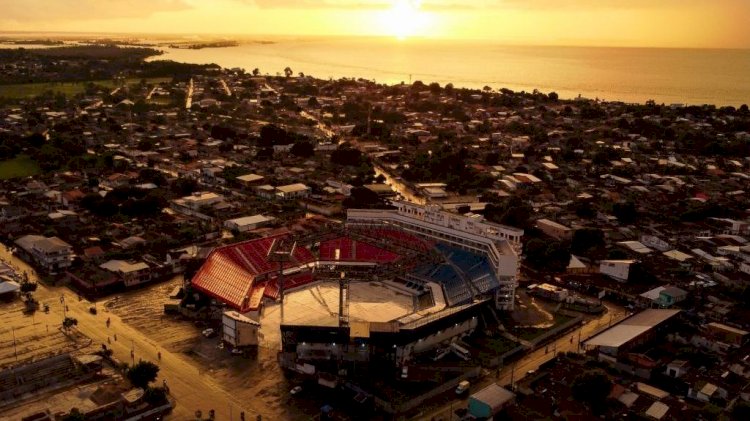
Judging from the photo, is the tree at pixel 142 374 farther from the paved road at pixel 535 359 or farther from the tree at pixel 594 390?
the tree at pixel 594 390

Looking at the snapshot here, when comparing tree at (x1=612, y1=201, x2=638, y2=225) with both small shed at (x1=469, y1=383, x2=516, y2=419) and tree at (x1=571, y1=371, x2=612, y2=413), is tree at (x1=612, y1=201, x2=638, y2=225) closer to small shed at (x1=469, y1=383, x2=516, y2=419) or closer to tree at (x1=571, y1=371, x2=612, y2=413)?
tree at (x1=571, y1=371, x2=612, y2=413)

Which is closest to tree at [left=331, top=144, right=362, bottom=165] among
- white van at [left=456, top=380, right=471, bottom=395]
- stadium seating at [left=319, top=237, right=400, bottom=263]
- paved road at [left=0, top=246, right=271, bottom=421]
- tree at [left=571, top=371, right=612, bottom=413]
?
stadium seating at [left=319, top=237, right=400, bottom=263]

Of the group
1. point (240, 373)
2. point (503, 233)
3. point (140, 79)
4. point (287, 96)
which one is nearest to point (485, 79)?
point (287, 96)

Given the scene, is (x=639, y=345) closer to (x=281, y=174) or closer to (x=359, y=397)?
(x=359, y=397)

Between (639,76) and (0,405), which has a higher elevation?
(639,76)

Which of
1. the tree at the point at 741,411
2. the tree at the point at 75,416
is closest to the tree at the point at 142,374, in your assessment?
the tree at the point at 75,416
